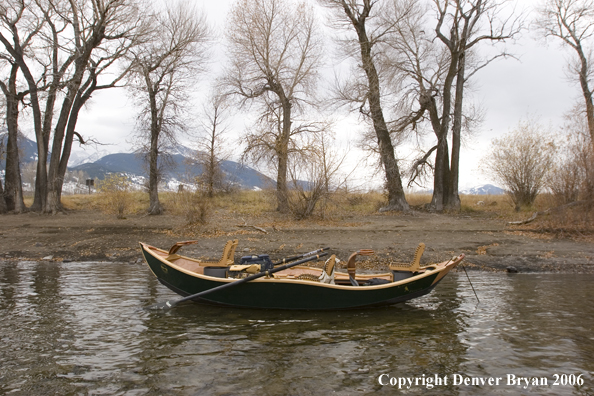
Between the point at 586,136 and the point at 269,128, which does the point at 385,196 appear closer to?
the point at 269,128

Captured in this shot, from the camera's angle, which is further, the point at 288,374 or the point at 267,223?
the point at 267,223

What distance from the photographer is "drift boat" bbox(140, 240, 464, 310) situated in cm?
768

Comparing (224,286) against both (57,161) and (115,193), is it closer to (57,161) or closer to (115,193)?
(115,193)

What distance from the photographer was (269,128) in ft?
78.6

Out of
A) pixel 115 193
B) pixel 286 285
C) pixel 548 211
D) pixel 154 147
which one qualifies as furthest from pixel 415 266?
pixel 154 147

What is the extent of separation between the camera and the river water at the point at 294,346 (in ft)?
16.5

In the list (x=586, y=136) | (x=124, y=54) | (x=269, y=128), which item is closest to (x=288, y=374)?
(x=586, y=136)

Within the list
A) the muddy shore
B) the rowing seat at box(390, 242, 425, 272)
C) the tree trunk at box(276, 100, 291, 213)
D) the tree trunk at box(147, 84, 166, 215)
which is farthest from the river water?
the tree trunk at box(147, 84, 166, 215)

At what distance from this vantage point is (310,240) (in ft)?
50.4

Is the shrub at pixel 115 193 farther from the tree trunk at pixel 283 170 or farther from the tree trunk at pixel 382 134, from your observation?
the tree trunk at pixel 382 134

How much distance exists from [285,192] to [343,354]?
14.3m

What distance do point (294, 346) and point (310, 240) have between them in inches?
361

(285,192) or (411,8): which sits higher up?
(411,8)

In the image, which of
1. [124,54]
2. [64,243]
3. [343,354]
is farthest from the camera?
[124,54]
